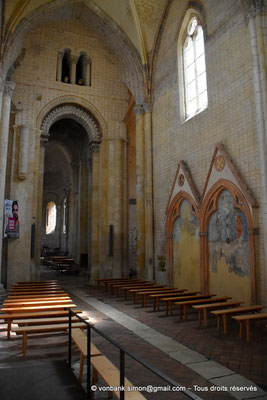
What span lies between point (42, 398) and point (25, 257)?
11.9 metres

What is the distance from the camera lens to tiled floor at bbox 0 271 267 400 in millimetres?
4375

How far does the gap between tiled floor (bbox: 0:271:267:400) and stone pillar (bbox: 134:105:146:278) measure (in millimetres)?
5827

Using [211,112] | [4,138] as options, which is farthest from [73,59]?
[211,112]

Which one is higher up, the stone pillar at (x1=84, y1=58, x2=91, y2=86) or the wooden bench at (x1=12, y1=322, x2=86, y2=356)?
the stone pillar at (x1=84, y1=58, x2=91, y2=86)

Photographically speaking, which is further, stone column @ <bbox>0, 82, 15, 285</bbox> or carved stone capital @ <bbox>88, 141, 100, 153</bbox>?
carved stone capital @ <bbox>88, 141, 100, 153</bbox>

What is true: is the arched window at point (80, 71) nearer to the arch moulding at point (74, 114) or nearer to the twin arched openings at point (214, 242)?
the arch moulding at point (74, 114)

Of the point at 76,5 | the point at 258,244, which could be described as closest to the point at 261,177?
the point at 258,244

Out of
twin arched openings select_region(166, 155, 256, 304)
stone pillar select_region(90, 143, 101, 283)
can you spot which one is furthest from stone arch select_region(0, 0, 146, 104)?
twin arched openings select_region(166, 155, 256, 304)

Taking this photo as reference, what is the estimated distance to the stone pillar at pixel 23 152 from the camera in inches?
585

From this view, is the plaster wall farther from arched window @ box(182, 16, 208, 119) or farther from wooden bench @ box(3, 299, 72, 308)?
wooden bench @ box(3, 299, 72, 308)

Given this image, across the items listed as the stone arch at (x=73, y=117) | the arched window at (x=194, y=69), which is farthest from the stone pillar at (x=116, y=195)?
the arched window at (x=194, y=69)

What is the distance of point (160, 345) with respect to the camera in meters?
6.12

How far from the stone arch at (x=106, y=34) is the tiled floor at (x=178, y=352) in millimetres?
11262

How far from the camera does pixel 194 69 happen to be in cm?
1267
